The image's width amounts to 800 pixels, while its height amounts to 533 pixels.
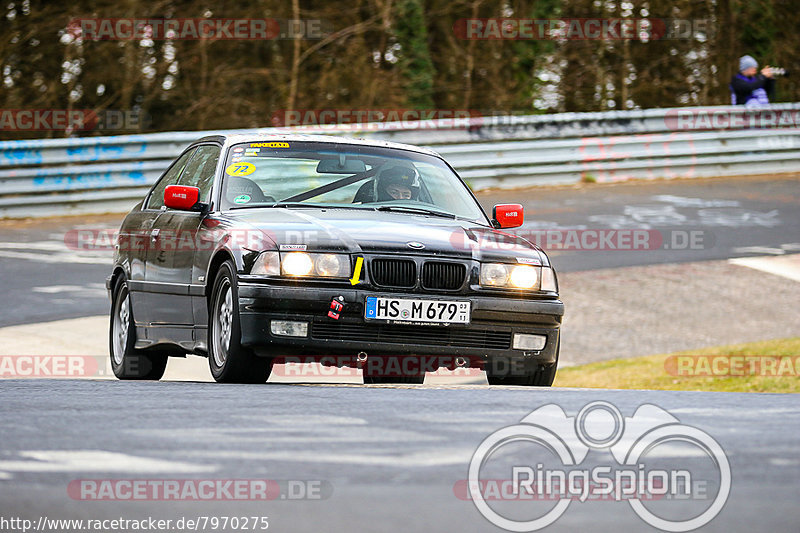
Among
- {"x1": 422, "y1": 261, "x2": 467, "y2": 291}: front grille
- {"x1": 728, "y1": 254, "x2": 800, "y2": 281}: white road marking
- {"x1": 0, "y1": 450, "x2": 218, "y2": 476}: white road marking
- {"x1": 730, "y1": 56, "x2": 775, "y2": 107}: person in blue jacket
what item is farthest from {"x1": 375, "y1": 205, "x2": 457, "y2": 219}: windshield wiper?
{"x1": 730, "y1": 56, "x2": 775, "y2": 107}: person in blue jacket

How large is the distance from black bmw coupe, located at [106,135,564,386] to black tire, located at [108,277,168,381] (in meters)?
0.05

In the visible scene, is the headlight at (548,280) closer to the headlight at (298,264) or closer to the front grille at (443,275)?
the front grille at (443,275)

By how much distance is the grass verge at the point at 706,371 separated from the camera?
10.5m

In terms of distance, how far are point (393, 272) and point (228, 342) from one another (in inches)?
37.6

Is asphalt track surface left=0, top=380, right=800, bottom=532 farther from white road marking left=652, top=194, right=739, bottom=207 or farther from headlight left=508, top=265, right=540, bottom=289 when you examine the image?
white road marking left=652, top=194, right=739, bottom=207

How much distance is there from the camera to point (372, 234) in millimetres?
7395

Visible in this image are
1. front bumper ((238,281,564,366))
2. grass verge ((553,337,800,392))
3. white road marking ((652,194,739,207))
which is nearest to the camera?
front bumper ((238,281,564,366))

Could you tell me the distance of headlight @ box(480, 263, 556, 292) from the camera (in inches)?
294

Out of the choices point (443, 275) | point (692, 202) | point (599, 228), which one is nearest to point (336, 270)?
point (443, 275)

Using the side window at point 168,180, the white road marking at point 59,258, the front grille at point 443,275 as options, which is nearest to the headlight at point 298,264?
the front grille at point 443,275

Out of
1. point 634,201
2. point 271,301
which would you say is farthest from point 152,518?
point 634,201

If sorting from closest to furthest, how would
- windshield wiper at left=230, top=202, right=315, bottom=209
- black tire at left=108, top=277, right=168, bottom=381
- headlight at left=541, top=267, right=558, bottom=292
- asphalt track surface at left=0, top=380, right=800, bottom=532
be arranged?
asphalt track surface at left=0, top=380, right=800, bottom=532
headlight at left=541, top=267, right=558, bottom=292
windshield wiper at left=230, top=202, right=315, bottom=209
black tire at left=108, top=277, right=168, bottom=381

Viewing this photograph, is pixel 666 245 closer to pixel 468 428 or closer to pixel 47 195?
pixel 47 195

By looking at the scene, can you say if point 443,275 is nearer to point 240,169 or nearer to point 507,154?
point 240,169
